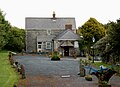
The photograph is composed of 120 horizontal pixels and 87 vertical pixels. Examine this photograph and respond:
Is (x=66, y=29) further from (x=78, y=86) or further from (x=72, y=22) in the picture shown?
(x=78, y=86)

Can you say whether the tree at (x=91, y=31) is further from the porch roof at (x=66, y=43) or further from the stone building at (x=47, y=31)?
the porch roof at (x=66, y=43)

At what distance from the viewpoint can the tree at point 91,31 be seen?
256 ft

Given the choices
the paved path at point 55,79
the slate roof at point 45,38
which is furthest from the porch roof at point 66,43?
the paved path at point 55,79

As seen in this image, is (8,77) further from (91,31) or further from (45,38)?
(45,38)

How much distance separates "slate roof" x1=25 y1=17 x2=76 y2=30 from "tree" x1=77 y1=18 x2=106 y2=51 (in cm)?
676

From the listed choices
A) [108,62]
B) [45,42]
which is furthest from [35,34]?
[108,62]

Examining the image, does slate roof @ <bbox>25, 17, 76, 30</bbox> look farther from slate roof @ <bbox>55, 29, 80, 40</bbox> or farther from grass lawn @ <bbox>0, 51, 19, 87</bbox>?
grass lawn @ <bbox>0, 51, 19, 87</bbox>

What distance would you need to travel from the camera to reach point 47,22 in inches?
3423

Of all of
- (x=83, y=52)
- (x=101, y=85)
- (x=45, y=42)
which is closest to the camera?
(x=101, y=85)

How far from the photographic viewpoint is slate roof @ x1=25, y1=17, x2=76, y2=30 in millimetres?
85375

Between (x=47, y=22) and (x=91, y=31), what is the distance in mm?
12847

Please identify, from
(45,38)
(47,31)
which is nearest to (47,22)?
(47,31)

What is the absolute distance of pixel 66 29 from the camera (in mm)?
83938

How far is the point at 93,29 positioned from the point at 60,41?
7.52 metres
